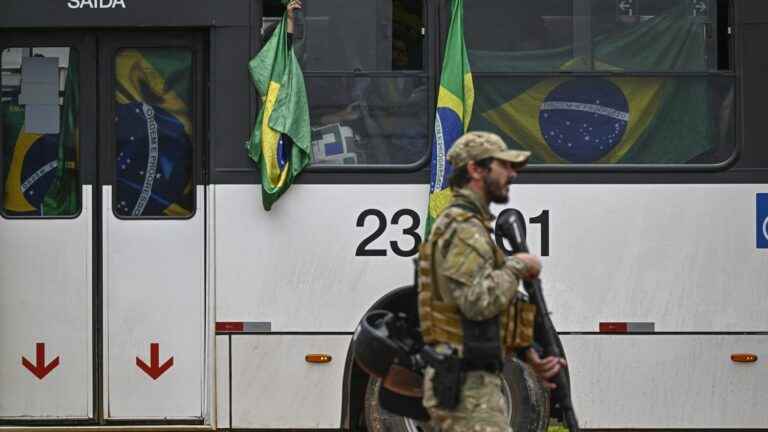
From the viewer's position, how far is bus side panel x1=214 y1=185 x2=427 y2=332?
866 centimetres

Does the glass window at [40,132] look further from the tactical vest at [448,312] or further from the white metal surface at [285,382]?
the tactical vest at [448,312]

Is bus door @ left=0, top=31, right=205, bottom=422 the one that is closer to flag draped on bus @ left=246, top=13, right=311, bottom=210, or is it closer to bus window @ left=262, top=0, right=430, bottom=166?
flag draped on bus @ left=246, top=13, right=311, bottom=210

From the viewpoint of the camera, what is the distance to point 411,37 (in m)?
8.73

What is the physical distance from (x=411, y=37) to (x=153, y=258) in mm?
1902

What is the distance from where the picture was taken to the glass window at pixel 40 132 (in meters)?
8.85

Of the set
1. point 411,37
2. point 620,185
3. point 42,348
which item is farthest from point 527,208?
point 42,348

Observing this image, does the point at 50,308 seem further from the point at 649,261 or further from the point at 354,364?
the point at 649,261

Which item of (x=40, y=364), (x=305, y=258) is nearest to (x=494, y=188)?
(x=305, y=258)

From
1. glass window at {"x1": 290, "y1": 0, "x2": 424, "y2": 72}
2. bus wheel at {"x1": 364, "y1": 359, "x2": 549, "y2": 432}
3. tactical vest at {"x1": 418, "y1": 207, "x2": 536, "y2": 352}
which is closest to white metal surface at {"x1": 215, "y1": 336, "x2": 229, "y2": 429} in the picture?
bus wheel at {"x1": 364, "y1": 359, "x2": 549, "y2": 432}

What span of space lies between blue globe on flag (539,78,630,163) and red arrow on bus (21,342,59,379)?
3.05 metres

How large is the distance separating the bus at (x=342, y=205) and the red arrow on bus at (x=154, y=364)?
13 mm

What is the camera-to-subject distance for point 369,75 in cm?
870

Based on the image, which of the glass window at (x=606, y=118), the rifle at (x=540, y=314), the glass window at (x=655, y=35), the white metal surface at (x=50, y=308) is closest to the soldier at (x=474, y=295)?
the rifle at (x=540, y=314)

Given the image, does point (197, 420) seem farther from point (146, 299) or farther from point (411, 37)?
point (411, 37)
